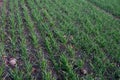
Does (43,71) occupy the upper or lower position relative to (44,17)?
upper

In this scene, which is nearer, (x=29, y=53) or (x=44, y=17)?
(x=29, y=53)

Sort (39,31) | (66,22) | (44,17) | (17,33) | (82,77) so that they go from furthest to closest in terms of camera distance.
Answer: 1. (44,17)
2. (66,22)
3. (39,31)
4. (17,33)
5. (82,77)

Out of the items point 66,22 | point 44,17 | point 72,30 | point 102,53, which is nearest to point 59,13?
point 44,17

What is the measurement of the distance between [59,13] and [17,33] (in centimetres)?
309

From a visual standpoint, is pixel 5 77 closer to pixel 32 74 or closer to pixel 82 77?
pixel 32 74

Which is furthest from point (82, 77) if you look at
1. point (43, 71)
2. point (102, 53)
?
point (102, 53)

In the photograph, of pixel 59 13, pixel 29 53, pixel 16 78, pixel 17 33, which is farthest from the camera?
pixel 59 13

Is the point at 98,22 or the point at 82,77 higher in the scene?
the point at 82,77

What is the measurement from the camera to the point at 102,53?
5.26 m

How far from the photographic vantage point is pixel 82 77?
4.23 m

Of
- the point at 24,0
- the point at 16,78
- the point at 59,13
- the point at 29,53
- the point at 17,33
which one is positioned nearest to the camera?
the point at 16,78

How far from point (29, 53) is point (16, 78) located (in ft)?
3.95

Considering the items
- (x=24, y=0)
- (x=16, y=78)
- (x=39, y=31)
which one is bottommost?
(x=24, y=0)

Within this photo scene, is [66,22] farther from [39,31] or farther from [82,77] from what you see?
[82,77]
